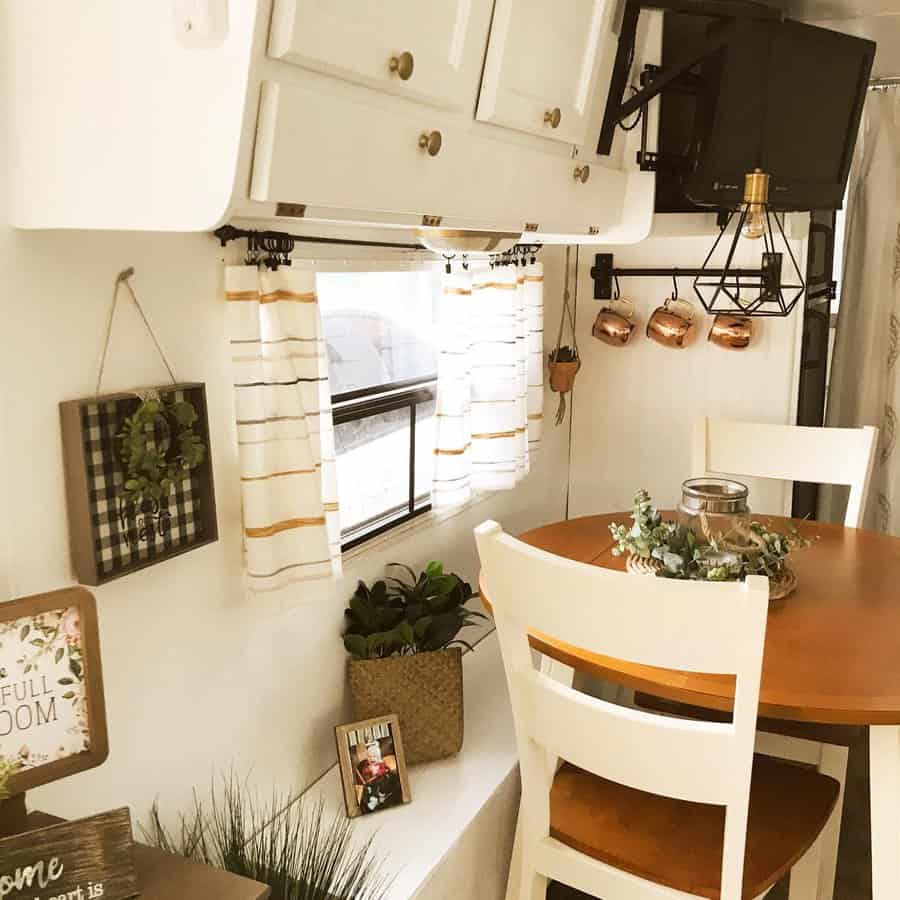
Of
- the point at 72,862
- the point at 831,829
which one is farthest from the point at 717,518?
the point at 72,862

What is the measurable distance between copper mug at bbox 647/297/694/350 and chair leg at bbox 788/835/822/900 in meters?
1.60

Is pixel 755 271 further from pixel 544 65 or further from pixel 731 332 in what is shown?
pixel 544 65

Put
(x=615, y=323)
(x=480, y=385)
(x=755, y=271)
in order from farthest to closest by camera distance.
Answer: (x=615, y=323), (x=755, y=271), (x=480, y=385)

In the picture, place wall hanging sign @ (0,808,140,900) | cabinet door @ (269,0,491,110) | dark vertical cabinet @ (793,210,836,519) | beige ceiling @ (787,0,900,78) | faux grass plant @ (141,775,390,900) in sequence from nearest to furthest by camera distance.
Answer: wall hanging sign @ (0,808,140,900) → cabinet door @ (269,0,491,110) → faux grass plant @ (141,775,390,900) → beige ceiling @ (787,0,900,78) → dark vertical cabinet @ (793,210,836,519)

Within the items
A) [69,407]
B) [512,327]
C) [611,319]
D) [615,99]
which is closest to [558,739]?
[69,407]

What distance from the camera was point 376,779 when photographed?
201cm

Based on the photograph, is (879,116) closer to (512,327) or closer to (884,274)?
(884,274)

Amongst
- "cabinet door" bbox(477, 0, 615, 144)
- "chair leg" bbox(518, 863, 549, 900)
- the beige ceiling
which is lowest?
"chair leg" bbox(518, 863, 549, 900)

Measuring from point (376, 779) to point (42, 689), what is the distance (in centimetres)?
92

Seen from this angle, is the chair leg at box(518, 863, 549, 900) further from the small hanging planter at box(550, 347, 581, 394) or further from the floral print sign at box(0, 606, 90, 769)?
the small hanging planter at box(550, 347, 581, 394)

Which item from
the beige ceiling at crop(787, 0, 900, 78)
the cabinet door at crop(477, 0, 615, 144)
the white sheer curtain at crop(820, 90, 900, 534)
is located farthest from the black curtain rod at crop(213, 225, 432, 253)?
the white sheer curtain at crop(820, 90, 900, 534)

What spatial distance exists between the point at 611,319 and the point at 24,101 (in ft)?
7.19

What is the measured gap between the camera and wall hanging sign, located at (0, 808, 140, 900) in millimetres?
1075

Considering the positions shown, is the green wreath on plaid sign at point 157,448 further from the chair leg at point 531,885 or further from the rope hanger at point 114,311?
the chair leg at point 531,885
